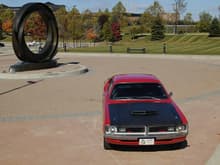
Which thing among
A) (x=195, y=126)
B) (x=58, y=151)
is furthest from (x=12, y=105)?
(x=195, y=126)

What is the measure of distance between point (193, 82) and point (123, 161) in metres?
11.5

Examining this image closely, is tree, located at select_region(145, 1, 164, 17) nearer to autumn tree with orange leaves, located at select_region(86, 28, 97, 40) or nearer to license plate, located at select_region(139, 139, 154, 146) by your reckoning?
autumn tree with orange leaves, located at select_region(86, 28, 97, 40)

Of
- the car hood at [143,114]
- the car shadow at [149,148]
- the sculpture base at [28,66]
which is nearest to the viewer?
the car hood at [143,114]

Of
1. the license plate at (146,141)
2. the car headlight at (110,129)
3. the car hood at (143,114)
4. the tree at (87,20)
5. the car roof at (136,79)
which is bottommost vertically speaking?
the license plate at (146,141)

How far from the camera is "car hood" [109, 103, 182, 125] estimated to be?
293 inches

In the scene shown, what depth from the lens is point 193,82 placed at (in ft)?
58.5

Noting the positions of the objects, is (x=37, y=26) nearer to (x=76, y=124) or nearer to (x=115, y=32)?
(x=115, y=32)

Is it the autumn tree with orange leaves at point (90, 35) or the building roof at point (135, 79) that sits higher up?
the building roof at point (135, 79)

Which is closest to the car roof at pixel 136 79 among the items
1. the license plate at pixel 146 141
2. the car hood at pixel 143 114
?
the car hood at pixel 143 114

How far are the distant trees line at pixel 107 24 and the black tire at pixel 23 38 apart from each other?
117 ft

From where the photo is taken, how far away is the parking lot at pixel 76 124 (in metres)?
7.30

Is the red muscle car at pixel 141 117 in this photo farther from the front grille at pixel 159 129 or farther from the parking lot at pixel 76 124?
the parking lot at pixel 76 124

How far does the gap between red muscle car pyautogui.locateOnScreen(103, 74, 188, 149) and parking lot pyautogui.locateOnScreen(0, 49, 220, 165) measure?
365mm

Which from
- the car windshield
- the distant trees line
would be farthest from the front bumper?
the distant trees line
